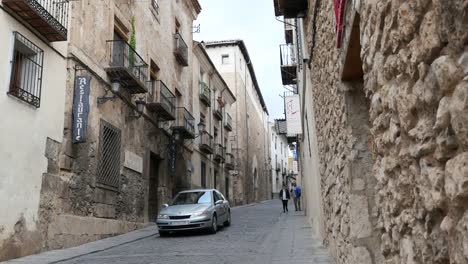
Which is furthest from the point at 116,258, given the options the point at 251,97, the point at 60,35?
the point at 251,97

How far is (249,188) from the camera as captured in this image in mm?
39406

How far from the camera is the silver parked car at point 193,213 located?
12172 millimetres

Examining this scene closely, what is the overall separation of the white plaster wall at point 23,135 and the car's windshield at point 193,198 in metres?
4.51

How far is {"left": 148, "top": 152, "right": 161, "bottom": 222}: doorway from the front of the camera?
55.7 feet

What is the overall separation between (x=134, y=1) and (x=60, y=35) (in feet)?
20.9

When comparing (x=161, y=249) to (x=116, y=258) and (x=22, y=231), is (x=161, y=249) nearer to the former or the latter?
(x=116, y=258)

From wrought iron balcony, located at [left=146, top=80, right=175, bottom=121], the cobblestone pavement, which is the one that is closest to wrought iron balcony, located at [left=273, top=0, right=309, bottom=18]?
the cobblestone pavement

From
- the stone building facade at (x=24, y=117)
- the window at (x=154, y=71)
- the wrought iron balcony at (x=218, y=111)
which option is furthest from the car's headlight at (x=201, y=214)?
the wrought iron balcony at (x=218, y=111)

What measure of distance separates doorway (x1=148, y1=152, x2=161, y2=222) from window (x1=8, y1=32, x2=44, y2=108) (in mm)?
7615

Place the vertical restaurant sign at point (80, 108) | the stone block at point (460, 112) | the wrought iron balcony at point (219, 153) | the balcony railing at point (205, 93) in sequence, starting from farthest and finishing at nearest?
the wrought iron balcony at point (219, 153), the balcony railing at point (205, 93), the vertical restaurant sign at point (80, 108), the stone block at point (460, 112)

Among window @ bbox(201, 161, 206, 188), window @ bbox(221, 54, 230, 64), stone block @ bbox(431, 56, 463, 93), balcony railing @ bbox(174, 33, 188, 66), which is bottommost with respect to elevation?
stone block @ bbox(431, 56, 463, 93)

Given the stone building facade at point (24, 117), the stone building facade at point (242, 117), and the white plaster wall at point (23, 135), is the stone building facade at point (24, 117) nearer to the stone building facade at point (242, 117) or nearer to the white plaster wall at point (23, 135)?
the white plaster wall at point (23, 135)

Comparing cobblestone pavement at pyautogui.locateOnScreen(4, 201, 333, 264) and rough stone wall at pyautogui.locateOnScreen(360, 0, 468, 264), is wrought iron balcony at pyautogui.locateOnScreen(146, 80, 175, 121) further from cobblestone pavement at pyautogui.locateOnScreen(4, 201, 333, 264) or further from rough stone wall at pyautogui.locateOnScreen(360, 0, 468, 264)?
rough stone wall at pyautogui.locateOnScreen(360, 0, 468, 264)

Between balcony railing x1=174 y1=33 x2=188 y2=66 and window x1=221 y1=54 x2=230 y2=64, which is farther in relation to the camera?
Result: window x1=221 y1=54 x2=230 y2=64
